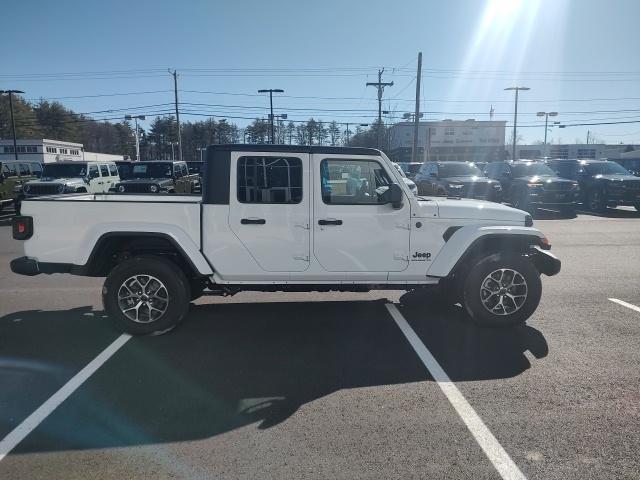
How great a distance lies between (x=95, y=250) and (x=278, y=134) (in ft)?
185

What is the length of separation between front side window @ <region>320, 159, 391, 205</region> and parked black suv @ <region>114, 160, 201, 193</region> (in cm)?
1514

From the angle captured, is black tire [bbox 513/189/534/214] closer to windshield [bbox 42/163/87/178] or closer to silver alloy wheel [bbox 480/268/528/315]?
silver alloy wheel [bbox 480/268/528/315]

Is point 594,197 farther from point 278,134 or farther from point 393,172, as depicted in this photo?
point 278,134

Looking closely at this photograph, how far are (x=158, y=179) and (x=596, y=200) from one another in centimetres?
1769

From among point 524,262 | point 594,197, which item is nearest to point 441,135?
point 594,197

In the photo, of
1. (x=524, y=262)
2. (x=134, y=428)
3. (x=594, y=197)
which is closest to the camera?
(x=134, y=428)

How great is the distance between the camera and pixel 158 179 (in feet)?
69.3

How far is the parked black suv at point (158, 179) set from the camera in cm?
1961

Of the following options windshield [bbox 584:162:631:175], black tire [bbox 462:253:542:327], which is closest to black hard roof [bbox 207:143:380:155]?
black tire [bbox 462:253:542:327]

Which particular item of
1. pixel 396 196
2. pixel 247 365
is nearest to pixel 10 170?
pixel 247 365

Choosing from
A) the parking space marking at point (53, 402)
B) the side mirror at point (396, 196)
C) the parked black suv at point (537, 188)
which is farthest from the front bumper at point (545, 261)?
the parked black suv at point (537, 188)

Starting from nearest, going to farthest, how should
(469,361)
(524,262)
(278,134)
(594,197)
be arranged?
(469,361), (524,262), (594,197), (278,134)

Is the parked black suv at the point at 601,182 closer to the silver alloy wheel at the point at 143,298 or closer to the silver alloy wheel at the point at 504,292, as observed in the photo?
the silver alloy wheel at the point at 504,292

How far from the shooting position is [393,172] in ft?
17.1
